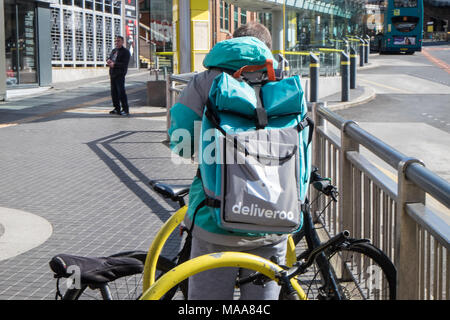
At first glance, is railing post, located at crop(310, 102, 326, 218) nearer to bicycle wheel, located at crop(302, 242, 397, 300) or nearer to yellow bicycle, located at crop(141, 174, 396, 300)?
yellow bicycle, located at crop(141, 174, 396, 300)

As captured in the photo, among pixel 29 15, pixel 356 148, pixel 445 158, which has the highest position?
pixel 29 15

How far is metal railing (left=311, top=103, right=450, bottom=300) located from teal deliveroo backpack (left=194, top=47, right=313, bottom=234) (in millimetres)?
574

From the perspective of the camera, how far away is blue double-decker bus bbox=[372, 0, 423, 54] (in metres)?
41.7

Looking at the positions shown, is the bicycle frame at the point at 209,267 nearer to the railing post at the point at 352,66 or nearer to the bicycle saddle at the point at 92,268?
the bicycle saddle at the point at 92,268

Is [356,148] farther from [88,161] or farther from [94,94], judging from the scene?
[94,94]

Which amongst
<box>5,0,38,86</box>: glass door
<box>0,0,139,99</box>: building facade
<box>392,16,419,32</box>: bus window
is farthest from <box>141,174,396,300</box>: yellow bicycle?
<box>392,16,419,32</box>: bus window

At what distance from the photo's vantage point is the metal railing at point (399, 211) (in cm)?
268

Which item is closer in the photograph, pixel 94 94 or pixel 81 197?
pixel 81 197

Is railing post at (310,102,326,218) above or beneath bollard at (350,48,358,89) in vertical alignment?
beneath

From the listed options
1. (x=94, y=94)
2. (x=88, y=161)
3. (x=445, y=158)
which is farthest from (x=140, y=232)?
(x=94, y=94)

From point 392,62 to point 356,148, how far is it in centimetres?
3468

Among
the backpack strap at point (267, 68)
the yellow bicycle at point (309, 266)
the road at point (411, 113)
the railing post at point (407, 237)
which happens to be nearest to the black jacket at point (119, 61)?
the road at point (411, 113)
